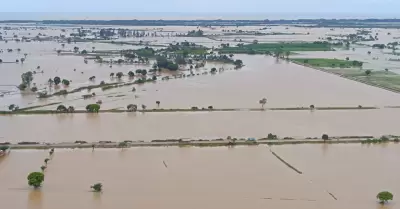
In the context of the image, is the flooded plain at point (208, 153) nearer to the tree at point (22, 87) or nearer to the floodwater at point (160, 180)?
the floodwater at point (160, 180)

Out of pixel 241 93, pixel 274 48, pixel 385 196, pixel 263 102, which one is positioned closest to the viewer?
pixel 385 196

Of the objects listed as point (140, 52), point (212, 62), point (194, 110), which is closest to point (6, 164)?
point (194, 110)

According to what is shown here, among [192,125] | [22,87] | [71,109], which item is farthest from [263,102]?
[22,87]

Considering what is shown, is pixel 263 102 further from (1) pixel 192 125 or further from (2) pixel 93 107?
(2) pixel 93 107

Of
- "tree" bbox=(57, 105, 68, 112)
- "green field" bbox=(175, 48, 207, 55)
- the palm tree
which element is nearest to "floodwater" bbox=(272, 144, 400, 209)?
the palm tree

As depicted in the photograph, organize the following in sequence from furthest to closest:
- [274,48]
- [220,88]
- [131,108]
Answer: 1. [274,48]
2. [220,88]
3. [131,108]

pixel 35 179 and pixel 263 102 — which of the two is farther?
pixel 263 102

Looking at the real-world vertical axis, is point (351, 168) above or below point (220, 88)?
below

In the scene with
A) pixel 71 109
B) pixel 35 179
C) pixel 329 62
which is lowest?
pixel 35 179
